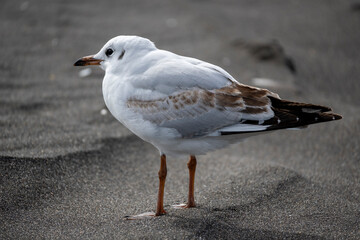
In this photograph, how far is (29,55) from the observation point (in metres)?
6.29

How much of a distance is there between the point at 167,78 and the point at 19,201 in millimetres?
1563

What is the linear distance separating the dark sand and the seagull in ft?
1.85

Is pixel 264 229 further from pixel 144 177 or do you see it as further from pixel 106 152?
pixel 106 152

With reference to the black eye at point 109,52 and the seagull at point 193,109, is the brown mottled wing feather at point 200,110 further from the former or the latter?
the black eye at point 109,52

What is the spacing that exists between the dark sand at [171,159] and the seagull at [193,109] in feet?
1.85

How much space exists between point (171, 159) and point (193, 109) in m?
1.45

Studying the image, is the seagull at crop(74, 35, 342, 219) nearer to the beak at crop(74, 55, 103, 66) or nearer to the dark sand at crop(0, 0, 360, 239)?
the beak at crop(74, 55, 103, 66)

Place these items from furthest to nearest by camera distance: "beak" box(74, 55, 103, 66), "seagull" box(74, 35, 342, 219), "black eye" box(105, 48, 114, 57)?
"beak" box(74, 55, 103, 66) < "black eye" box(105, 48, 114, 57) < "seagull" box(74, 35, 342, 219)

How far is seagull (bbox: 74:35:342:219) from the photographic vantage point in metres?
3.16

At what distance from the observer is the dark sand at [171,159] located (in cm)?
329

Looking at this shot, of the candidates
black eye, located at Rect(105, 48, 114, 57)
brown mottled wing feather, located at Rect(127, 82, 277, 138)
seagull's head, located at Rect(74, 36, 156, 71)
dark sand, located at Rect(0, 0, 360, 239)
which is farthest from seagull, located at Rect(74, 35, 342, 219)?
dark sand, located at Rect(0, 0, 360, 239)

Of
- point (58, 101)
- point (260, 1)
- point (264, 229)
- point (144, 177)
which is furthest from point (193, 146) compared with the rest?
point (260, 1)

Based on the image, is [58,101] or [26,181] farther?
[58,101]

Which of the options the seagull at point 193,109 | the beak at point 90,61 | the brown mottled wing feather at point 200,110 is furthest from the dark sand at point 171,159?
the beak at point 90,61
